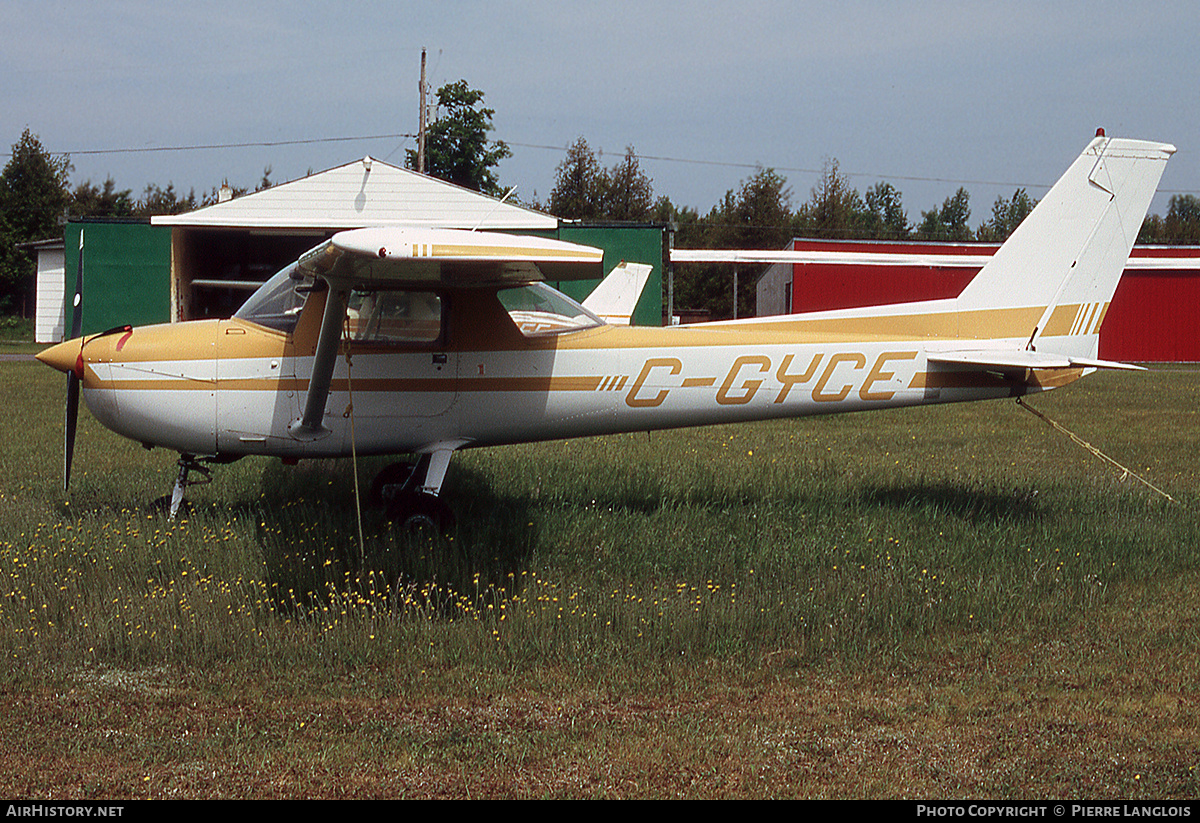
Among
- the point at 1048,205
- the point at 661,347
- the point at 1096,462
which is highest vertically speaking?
the point at 1048,205

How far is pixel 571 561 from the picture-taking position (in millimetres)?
6523

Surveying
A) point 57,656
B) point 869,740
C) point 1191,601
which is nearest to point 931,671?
point 869,740

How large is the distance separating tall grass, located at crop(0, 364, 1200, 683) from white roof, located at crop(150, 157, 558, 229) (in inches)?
587

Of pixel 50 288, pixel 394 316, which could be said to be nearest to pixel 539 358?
pixel 394 316

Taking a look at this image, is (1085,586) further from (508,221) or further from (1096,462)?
(508,221)

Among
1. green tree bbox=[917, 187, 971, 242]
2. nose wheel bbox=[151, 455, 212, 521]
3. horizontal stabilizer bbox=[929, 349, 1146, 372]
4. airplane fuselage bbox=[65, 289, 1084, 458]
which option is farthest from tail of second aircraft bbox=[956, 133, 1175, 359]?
green tree bbox=[917, 187, 971, 242]

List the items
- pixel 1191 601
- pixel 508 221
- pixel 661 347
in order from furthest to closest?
pixel 508 221 → pixel 661 347 → pixel 1191 601

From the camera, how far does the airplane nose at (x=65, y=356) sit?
22.8 ft

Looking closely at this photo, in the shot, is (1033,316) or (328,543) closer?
(328,543)

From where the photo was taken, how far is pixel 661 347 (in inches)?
288

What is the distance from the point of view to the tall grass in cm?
520

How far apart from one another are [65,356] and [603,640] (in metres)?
4.56

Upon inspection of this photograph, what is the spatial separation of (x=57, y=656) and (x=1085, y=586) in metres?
6.04

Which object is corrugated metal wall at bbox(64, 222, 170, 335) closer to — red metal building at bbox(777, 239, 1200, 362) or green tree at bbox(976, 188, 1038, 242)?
red metal building at bbox(777, 239, 1200, 362)
